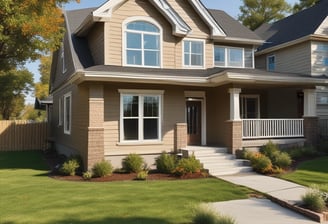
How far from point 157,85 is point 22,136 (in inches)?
514

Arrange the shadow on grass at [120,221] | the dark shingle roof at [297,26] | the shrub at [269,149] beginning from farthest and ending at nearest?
the dark shingle roof at [297,26], the shrub at [269,149], the shadow on grass at [120,221]

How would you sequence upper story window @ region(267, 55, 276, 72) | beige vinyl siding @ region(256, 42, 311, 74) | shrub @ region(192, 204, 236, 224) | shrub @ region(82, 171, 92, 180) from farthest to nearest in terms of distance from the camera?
upper story window @ region(267, 55, 276, 72)
beige vinyl siding @ region(256, 42, 311, 74)
shrub @ region(82, 171, 92, 180)
shrub @ region(192, 204, 236, 224)

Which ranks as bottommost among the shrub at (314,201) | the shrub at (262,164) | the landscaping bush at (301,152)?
the shrub at (314,201)

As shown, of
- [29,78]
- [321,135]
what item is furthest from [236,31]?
[29,78]

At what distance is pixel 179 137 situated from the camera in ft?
46.2

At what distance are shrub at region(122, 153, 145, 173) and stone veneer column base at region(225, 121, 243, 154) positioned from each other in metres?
3.86

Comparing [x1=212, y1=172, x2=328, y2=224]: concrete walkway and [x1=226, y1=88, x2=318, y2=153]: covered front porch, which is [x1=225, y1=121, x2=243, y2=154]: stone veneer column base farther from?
[x1=212, y1=172, x2=328, y2=224]: concrete walkway

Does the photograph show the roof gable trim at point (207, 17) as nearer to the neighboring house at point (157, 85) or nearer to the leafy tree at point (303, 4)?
the neighboring house at point (157, 85)

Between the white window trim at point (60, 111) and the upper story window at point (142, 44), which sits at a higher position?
the upper story window at point (142, 44)

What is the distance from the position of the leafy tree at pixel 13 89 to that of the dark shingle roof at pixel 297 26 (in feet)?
82.6

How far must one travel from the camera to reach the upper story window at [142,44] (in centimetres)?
1417

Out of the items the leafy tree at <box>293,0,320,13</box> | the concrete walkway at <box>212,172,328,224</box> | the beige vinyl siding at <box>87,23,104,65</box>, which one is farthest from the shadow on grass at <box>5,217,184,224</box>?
the leafy tree at <box>293,0,320,13</box>

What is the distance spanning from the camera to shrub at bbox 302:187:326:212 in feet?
24.3

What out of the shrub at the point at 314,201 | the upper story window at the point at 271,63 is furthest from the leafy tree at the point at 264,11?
the shrub at the point at 314,201
